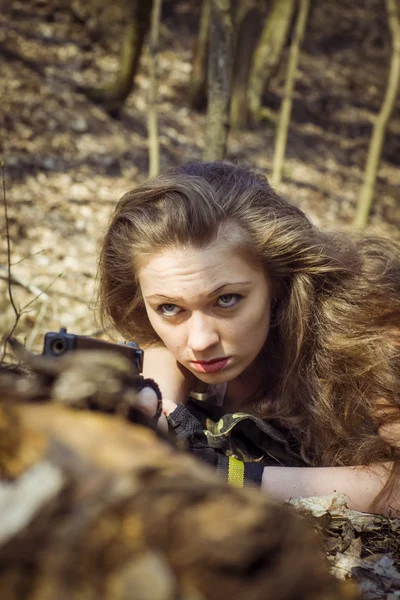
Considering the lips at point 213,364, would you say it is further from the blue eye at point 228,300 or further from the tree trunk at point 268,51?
the tree trunk at point 268,51

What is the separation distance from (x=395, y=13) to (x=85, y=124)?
174 inches

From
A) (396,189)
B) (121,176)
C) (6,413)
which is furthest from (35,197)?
(396,189)

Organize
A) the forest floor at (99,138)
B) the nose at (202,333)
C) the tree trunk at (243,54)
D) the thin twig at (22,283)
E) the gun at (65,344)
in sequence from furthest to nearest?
the tree trunk at (243,54), the forest floor at (99,138), the thin twig at (22,283), the nose at (202,333), the gun at (65,344)

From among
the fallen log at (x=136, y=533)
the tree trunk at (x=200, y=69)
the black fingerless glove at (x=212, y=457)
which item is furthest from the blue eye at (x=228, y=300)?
the tree trunk at (x=200, y=69)

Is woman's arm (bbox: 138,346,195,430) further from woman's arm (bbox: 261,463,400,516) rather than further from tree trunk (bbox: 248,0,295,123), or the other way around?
tree trunk (bbox: 248,0,295,123)

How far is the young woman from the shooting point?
254 centimetres

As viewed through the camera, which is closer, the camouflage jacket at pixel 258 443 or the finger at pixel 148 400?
the finger at pixel 148 400

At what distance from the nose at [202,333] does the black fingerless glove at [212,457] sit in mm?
283

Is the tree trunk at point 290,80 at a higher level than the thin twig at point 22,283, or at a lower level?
higher

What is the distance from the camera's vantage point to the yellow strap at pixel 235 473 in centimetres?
235

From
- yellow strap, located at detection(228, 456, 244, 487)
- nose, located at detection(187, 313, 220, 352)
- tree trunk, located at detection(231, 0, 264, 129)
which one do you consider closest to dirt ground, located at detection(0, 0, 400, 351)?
tree trunk, located at detection(231, 0, 264, 129)

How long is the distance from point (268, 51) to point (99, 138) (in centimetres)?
600

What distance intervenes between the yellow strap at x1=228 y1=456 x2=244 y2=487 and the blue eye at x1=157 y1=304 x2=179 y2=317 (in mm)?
646

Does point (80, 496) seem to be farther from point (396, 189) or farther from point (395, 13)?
point (396, 189)
